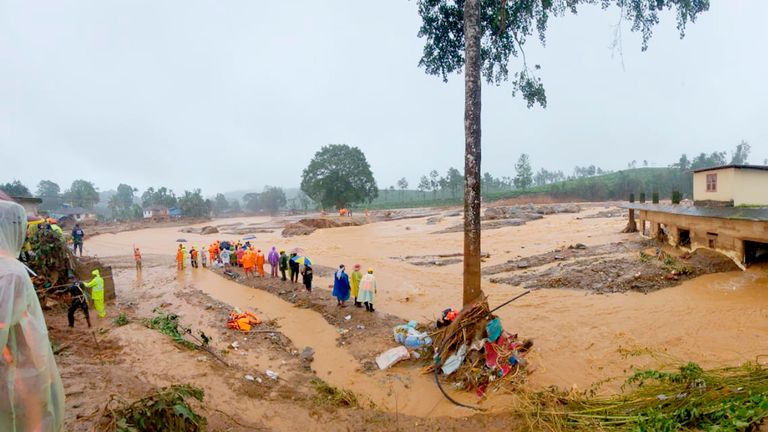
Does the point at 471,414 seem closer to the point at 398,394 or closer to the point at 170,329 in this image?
the point at 398,394

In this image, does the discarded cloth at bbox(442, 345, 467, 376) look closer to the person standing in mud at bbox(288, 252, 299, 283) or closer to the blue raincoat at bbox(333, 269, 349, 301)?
the blue raincoat at bbox(333, 269, 349, 301)

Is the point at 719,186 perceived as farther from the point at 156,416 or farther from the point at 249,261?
the point at 249,261

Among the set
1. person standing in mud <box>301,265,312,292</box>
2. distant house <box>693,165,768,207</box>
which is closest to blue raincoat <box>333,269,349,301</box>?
person standing in mud <box>301,265,312,292</box>

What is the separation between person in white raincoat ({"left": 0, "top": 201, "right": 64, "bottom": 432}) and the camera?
1.99 metres

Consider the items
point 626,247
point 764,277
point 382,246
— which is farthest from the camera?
point 382,246

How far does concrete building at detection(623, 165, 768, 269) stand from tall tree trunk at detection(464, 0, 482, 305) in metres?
8.32

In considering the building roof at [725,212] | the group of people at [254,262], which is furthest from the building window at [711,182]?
the group of people at [254,262]

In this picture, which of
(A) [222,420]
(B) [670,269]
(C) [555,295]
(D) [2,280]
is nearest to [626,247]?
(B) [670,269]

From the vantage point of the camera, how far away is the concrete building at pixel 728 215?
33.9 feet

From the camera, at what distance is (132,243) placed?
33.5m

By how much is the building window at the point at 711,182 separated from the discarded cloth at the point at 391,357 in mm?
12509

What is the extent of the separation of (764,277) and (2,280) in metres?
14.7

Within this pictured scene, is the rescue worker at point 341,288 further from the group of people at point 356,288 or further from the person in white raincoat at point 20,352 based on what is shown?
the person in white raincoat at point 20,352

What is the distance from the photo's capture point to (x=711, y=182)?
12.8m
